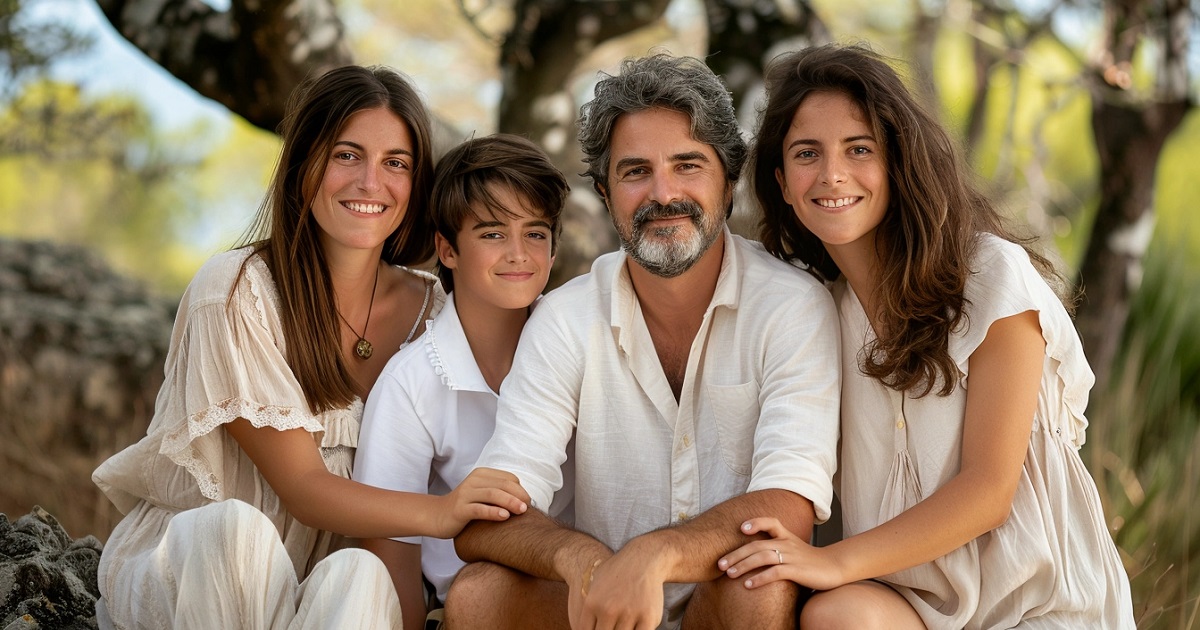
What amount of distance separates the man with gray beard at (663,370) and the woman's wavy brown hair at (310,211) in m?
0.52

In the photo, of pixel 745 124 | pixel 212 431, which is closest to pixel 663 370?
pixel 212 431

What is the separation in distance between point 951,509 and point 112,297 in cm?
515

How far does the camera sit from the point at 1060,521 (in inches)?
115

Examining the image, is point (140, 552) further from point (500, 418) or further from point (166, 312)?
point (166, 312)

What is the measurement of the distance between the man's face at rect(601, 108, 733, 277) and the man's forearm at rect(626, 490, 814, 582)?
2.22 ft

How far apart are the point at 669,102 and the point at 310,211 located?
3.64ft

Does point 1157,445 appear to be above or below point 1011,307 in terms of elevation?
below

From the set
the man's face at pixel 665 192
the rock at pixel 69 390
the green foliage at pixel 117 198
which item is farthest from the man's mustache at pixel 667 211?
the green foliage at pixel 117 198

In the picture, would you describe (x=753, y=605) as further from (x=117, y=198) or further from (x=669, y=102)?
(x=117, y=198)

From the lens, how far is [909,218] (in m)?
3.00

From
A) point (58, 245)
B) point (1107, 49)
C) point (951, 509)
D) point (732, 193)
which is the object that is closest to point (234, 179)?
point (58, 245)

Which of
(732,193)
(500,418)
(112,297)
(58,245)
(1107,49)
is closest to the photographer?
(500,418)

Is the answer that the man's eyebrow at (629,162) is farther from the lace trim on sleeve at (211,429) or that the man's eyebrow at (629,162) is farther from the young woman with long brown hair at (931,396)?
the lace trim on sleeve at (211,429)

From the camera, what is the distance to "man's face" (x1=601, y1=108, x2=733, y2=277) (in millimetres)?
3109
